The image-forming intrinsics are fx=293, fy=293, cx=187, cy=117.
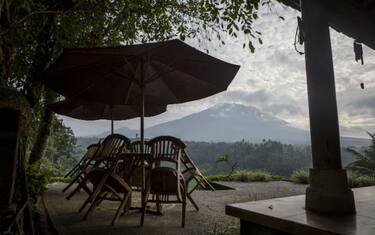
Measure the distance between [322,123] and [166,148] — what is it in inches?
79.2

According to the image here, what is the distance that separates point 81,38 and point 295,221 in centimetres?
584

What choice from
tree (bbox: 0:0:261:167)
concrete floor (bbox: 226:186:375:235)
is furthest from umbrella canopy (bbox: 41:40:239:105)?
concrete floor (bbox: 226:186:375:235)

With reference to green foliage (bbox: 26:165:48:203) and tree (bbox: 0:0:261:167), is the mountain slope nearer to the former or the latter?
tree (bbox: 0:0:261:167)

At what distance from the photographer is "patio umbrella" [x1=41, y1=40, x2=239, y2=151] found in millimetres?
3271

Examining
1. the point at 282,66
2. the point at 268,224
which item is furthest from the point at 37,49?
the point at 282,66

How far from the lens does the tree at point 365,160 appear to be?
13.1 metres

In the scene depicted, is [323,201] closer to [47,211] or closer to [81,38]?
[47,211]

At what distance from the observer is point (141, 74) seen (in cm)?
406

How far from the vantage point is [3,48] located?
12.2ft

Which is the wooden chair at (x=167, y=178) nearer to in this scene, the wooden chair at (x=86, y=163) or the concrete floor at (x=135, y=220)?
the concrete floor at (x=135, y=220)

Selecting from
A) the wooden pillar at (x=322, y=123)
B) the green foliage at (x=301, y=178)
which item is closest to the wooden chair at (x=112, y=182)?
the wooden pillar at (x=322, y=123)

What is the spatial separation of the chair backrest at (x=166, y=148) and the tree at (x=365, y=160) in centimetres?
1222

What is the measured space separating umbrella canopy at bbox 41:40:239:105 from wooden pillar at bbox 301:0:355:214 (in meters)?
1.42

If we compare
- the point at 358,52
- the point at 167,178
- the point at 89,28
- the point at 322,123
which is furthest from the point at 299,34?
the point at 89,28
